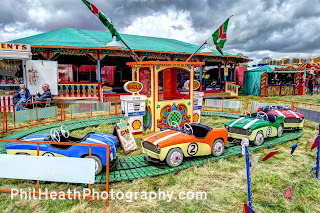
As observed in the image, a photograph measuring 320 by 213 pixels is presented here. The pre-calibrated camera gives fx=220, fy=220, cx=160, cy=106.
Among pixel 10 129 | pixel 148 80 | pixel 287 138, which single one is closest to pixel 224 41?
pixel 148 80

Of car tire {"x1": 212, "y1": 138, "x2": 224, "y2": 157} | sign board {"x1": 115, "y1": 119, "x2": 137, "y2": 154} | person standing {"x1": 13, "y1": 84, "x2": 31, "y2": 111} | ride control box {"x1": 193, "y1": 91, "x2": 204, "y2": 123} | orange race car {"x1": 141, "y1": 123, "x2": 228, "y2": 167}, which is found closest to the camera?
orange race car {"x1": 141, "y1": 123, "x2": 228, "y2": 167}

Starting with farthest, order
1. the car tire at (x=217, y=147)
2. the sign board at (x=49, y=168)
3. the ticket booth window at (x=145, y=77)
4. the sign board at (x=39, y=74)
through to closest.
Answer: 1. the sign board at (x=39, y=74)
2. the ticket booth window at (x=145, y=77)
3. the car tire at (x=217, y=147)
4. the sign board at (x=49, y=168)

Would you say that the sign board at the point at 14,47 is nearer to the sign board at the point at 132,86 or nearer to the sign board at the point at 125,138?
the sign board at the point at 132,86

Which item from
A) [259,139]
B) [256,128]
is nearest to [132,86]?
[256,128]

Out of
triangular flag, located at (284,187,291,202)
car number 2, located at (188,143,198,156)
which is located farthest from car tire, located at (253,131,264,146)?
triangular flag, located at (284,187,291,202)

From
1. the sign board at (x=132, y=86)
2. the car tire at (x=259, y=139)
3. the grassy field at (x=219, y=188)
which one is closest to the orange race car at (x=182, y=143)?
the grassy field at (x=219, y=188)

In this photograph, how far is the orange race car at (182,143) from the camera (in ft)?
16.1

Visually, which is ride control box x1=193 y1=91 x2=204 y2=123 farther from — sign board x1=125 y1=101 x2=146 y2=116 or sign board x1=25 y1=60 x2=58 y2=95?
sign board x1=25 y1=60 x2=58 y2=95

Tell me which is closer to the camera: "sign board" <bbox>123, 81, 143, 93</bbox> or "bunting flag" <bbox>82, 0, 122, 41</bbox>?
"bunting flag" <bbox>82, 0, 122, 41</bbox>

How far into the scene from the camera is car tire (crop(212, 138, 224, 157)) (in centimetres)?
562

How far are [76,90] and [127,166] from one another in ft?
34.8

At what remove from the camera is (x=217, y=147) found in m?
5.67

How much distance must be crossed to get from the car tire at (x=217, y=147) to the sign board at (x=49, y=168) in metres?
3.24

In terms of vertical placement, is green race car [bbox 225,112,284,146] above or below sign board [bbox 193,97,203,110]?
below
